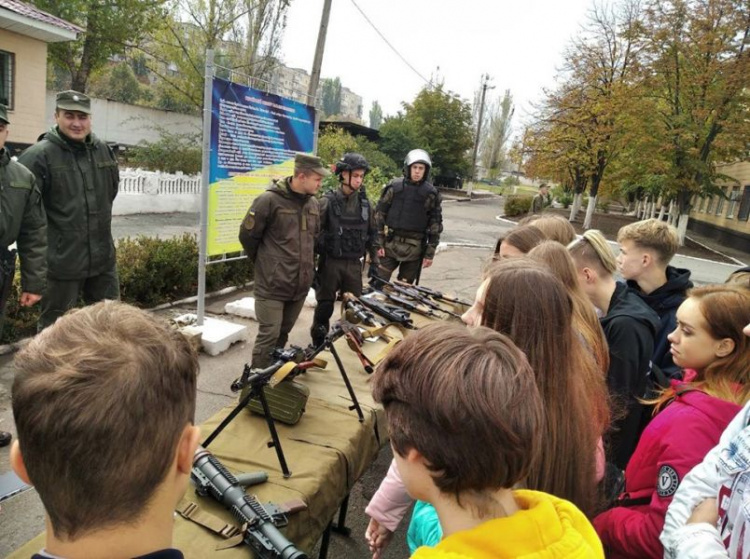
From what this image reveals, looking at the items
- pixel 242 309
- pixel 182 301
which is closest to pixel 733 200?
pixel 242 309

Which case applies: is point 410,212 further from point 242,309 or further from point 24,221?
point 24,221

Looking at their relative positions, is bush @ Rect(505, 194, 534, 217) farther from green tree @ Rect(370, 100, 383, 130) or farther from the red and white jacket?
green tree @ Rect(370, 100, 383, 130)

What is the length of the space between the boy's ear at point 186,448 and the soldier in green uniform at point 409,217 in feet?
17.6

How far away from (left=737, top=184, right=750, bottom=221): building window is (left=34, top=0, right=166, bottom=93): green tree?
28.8 meters

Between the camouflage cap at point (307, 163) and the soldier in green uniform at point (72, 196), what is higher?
the camouflage cap at point (307, 163)

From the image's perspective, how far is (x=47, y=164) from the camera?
11.2ft

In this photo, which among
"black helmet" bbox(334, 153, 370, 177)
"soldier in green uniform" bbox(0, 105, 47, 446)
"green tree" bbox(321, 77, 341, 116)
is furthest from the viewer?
"green tree" bbox(321, 77, 341, 116)

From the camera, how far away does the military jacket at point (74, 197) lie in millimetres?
3445

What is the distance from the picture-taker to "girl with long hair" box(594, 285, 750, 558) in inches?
58.6

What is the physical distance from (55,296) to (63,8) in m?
23.5

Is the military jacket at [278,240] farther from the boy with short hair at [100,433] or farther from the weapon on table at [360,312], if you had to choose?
the boy with short hair at [100,433]

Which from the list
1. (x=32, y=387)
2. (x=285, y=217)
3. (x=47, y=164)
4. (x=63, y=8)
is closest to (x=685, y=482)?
(x=32, y=387)

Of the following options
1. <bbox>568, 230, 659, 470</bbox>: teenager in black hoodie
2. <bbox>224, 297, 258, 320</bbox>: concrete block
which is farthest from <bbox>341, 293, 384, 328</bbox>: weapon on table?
<bbox>224, 297, 258, 320</bbox>: concrete block

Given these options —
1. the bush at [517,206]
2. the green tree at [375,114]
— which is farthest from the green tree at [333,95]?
the bush at [517,206]
